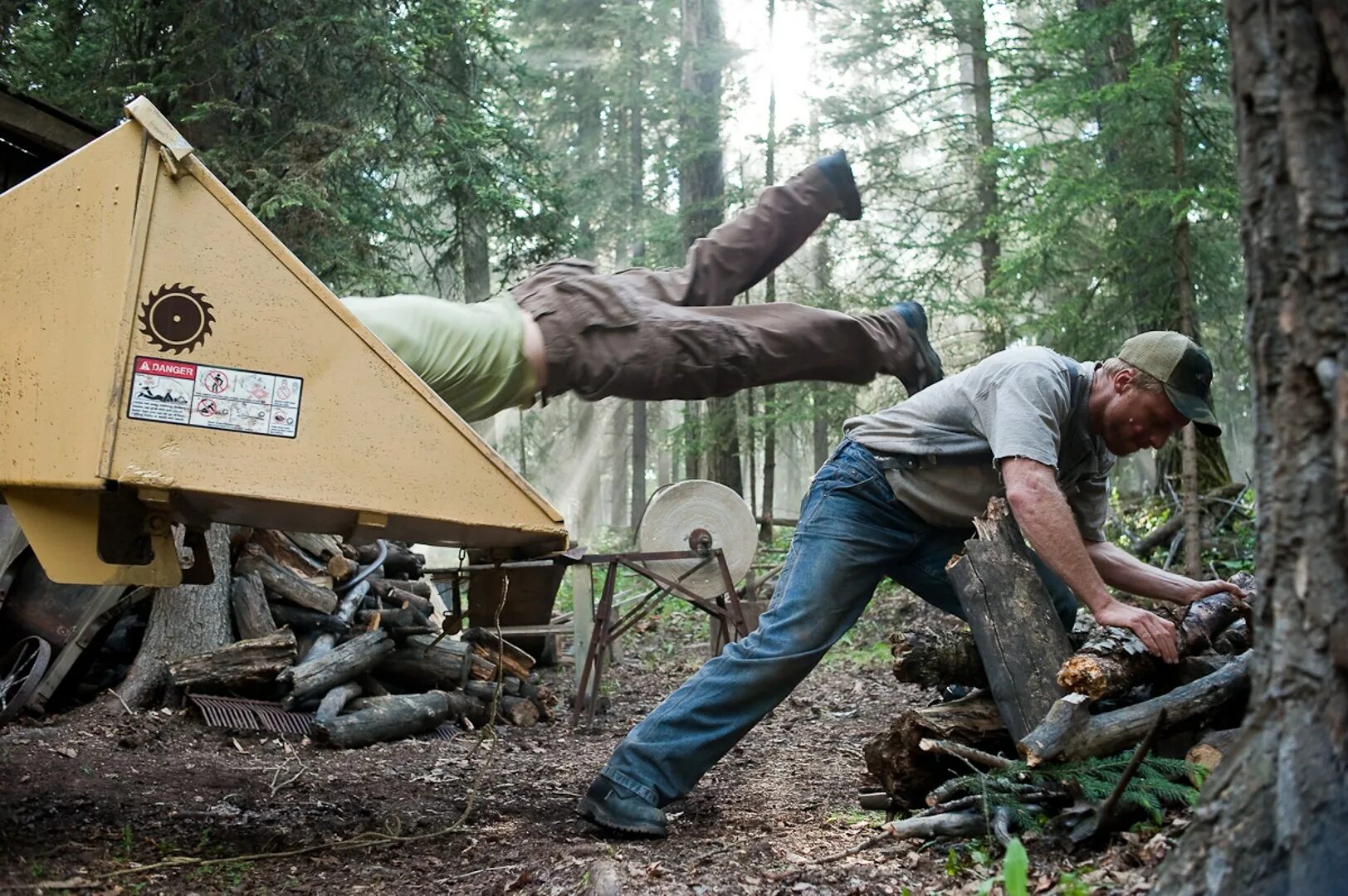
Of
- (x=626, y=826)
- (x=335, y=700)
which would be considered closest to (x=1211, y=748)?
(x=626, y=826)

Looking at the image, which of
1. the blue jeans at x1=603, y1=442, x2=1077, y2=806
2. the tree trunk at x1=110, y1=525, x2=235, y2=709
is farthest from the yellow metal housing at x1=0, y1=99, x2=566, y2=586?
the tree trunk at x1=110, y1=525, x2=235, y2=709

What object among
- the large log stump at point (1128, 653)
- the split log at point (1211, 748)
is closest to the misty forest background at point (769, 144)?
the large log stump at point (1128, 653)

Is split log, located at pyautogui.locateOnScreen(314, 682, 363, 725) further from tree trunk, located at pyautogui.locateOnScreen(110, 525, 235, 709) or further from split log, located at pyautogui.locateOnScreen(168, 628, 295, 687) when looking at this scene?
tree trunk, located at pyautogui.locateOnScreen(110, 525, 235, 709)

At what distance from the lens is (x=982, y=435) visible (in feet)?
12.7

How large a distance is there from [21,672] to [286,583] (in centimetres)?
171

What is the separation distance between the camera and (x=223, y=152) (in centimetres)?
845

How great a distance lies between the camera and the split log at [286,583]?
25.1 feet

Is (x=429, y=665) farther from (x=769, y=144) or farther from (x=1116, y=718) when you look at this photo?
(x=769, y=144)

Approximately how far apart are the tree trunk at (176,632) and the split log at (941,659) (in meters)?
4.43

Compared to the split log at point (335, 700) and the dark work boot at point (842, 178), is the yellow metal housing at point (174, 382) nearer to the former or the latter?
the dark work boot at point (842, 178)

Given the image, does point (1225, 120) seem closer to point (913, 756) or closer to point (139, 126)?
point (913, 756)

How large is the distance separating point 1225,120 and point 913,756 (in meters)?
7.51

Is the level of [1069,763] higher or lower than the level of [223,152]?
lower

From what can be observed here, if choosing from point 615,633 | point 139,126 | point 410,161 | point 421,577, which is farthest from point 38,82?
point 139,126
